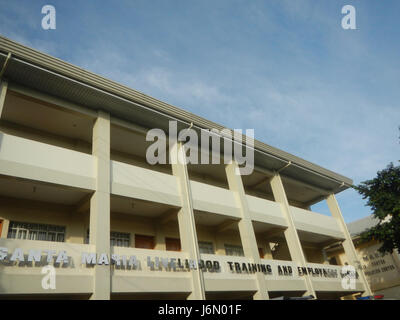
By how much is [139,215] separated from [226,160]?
20.6ft

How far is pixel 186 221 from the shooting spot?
608 inches

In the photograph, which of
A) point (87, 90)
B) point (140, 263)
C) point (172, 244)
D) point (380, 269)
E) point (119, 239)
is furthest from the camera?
point (380, 269)

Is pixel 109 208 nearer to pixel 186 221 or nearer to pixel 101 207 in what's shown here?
pixel 101 207

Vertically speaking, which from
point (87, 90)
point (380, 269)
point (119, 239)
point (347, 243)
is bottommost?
point (380, 269)

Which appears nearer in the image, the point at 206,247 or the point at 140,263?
the point at 140,263

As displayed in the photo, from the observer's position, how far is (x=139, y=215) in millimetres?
17188

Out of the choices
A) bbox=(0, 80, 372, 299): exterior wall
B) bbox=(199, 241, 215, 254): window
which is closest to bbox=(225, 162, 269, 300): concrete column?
bbox=(0, 80, 372, 299): exterior wall

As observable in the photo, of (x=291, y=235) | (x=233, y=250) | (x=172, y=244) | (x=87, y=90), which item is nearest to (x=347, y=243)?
(x=291, y=235)

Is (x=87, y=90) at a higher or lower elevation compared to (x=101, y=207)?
higher

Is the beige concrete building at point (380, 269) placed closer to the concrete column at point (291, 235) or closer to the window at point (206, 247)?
the concrete column at point (291, 235)

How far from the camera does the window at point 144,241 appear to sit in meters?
16.7
